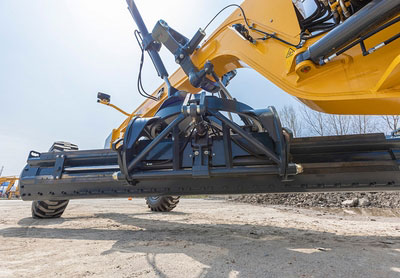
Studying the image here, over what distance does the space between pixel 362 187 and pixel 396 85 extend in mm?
909

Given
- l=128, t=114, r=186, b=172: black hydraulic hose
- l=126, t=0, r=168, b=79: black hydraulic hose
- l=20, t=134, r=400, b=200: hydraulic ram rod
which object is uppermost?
l=126, t=0, r=168, b=79: black hydraulic hose

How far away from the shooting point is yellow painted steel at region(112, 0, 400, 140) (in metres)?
1.71

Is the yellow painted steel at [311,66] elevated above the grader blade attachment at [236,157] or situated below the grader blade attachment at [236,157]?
above

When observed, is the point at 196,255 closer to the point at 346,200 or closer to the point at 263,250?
the point at 263,250

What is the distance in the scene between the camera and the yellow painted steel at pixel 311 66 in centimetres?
171

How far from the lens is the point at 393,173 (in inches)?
79.2

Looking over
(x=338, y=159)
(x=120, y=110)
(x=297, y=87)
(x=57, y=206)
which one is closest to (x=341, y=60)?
(x=297, y=87)

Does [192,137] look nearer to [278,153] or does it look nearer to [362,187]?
[278,153]

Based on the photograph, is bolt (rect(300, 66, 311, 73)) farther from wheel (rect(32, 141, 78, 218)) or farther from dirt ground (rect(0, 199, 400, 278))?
wheel (rect(32, 141, 78, 218))

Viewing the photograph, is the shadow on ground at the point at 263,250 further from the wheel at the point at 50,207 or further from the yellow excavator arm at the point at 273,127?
the wheel at the point at 50,207

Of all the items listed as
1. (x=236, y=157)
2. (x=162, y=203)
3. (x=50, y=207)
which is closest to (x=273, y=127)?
(x=236, y=157)

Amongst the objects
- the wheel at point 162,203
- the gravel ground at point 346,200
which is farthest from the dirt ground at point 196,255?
the gravel ground at point 346,200

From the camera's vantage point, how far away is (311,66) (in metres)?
1.95

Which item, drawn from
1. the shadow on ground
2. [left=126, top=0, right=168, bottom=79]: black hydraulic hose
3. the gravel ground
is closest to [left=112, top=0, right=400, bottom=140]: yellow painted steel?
[left=126, top=0, right=168, bottom=79]: black hydraulic hose
